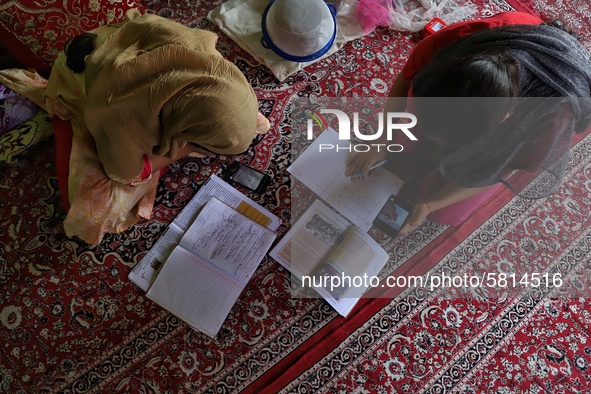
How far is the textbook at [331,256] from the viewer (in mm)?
1365

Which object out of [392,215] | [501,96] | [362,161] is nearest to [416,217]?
[392,215]

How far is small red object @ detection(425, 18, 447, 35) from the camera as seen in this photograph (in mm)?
1671

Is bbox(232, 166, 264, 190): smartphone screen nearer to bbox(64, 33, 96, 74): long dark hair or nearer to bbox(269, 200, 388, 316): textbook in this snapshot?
bbox(269, 200, 388, 316): textbook

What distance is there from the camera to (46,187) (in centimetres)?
141

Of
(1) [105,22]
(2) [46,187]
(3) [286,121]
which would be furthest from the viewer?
(3) [286,121]

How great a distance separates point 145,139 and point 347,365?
2.94 ft

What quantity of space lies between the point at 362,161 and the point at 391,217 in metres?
0.21

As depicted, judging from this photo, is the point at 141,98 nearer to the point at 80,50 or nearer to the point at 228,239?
the point at 80,50

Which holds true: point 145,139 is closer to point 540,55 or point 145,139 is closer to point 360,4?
point 540,55

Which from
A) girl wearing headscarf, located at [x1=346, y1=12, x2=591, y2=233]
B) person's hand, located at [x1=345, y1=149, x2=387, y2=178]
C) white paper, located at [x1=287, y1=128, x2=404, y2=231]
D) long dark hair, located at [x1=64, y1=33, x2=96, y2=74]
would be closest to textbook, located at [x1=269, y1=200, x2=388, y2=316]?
white paper, located at [x1=287, y1=128, x2=404, y2=231]

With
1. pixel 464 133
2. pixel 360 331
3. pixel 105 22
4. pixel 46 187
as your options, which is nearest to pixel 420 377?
pixel 360 331

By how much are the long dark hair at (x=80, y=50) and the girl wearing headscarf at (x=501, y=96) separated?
28.8 inches

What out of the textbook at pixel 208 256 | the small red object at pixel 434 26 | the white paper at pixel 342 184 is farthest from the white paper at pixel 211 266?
the small red object at pixel 434 26

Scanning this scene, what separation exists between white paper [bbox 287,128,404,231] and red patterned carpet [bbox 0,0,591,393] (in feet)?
0.28
